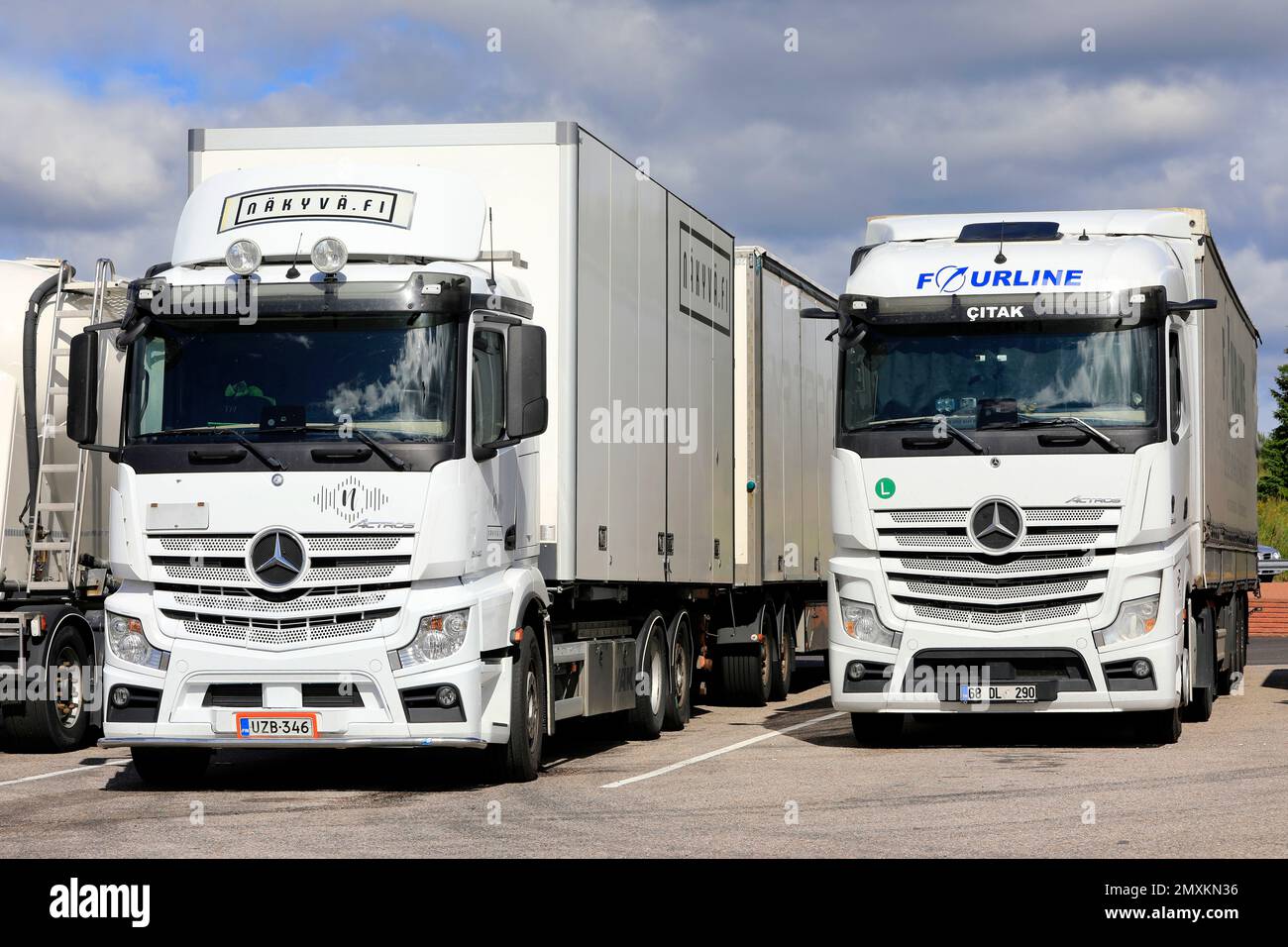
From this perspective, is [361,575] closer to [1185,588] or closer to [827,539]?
[1185,588]

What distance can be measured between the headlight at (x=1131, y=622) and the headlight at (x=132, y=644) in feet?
22.5

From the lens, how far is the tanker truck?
51.7 ft

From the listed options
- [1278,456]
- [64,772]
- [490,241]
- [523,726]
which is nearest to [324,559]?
[523,726]

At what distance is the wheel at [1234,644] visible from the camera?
22062mm

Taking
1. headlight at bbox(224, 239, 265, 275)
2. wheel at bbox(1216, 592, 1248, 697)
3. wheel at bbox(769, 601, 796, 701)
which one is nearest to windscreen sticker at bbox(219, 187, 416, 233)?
headlight at bbox(224, 239, 265, 275)

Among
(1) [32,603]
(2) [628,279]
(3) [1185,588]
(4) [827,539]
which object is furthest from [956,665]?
(4) [827,539]

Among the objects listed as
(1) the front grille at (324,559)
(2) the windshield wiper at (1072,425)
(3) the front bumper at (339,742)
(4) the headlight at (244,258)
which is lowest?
(3) the front bumper at (339,742)

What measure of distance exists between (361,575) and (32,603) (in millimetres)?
5187

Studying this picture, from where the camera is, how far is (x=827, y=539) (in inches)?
963

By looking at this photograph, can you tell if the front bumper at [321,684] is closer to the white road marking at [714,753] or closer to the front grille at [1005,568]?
the white road marking at [714,753]

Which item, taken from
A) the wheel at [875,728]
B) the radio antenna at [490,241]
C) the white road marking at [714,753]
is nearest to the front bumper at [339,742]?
the white road marking at [714,753]

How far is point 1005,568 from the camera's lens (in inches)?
589

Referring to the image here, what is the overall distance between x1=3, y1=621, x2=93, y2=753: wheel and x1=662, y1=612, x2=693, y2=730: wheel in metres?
4.94

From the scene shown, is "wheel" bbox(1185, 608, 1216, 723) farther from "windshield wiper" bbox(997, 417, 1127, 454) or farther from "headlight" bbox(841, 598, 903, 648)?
"headlight" bbox(841, 598, 903, 648)
